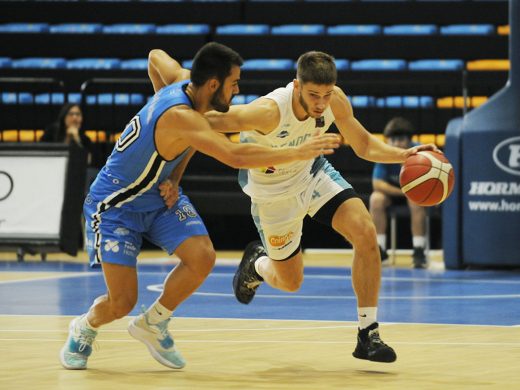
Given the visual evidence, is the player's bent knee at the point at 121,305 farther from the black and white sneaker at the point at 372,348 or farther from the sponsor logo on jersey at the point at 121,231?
the black and white sneaker at the point at 372,348

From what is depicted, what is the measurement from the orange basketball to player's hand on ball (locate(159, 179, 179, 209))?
1357 millimetres

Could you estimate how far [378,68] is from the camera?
667 inches

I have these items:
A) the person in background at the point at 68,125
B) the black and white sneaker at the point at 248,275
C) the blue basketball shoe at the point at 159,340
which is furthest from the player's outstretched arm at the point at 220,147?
the person in background at the point at 68,125

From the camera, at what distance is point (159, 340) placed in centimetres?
590

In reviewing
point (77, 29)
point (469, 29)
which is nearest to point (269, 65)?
point (469, 29)

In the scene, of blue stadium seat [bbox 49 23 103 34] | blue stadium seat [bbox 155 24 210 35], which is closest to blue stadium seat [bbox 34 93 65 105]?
blue stadium seat [bbox 49 23 103 34]

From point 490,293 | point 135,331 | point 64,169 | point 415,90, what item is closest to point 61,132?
point 64,169

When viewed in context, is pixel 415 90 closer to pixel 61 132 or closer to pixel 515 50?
pixel 515 50

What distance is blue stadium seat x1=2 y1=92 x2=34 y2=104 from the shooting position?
53.6 feet

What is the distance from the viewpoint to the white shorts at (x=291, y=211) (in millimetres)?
6648

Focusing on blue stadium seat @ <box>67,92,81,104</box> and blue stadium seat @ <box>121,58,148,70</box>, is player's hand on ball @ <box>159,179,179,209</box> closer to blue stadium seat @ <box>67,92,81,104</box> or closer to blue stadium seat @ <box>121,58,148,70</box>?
blue stadium seat @ <box>67,92,81,104</box>

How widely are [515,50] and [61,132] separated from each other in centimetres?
521

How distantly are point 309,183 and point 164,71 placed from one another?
1055mm

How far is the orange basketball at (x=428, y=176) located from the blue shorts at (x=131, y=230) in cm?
125
